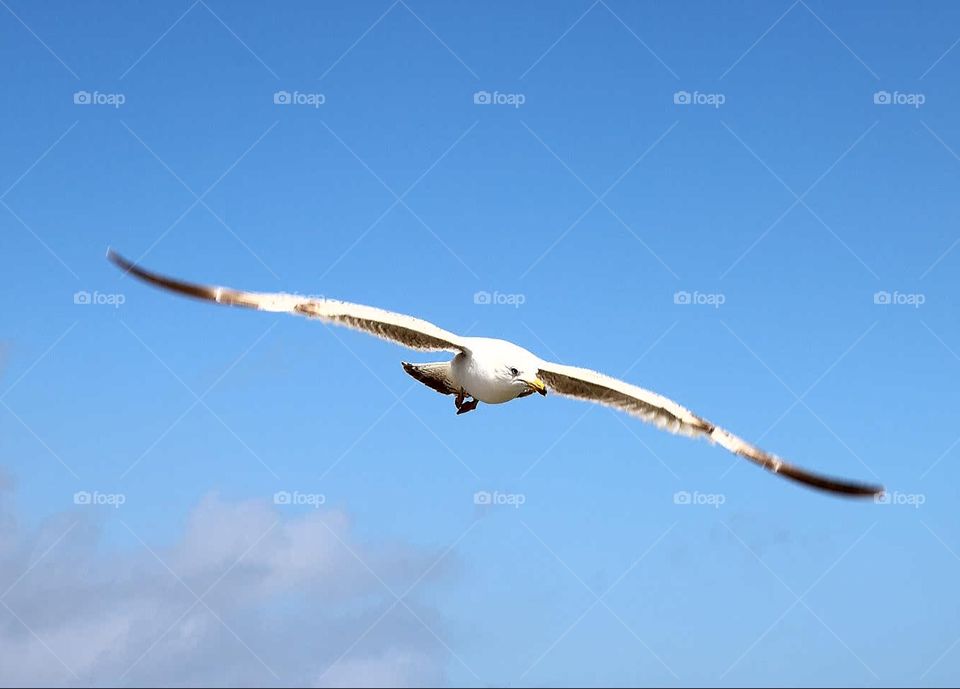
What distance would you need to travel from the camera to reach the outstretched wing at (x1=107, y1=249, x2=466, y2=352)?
1675 cm

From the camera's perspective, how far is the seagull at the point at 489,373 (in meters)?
16.5

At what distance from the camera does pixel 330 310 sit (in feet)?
54.9

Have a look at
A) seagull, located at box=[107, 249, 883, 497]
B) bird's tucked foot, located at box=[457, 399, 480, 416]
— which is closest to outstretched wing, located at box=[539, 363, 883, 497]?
seagull, located at box=[107, 249, 883, 497]

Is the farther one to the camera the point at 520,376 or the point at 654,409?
the point at 654,409

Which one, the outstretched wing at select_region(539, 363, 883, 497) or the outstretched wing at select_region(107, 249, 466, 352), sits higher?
the outstretched wing at select_region(107, 249, 466, 352)

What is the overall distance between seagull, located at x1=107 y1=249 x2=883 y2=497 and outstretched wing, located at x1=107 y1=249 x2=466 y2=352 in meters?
0.01

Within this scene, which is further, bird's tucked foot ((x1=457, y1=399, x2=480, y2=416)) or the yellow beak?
bird's tucked foot ((x1=457, y1=399, x2=480, y2=416))

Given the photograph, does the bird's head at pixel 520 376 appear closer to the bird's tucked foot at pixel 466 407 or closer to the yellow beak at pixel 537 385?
the yellow beak at pixel 537 385

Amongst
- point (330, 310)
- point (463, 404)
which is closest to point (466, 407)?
point (463, 404)

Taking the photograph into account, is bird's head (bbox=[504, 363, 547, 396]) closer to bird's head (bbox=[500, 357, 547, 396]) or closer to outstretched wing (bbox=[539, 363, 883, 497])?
bird's head (bbox=[500, 357, 547, 396])

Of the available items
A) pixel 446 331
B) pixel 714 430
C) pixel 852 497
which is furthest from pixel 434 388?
pixel 852 497

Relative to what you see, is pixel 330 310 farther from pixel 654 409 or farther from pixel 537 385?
pixel 654 409

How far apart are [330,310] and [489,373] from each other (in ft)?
9.39

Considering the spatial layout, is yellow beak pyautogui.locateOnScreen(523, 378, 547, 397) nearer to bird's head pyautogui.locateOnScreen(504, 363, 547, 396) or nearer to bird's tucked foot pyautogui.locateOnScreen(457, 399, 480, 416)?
bird's head pyautogui.locateOnScreen(504, 363, 547, 396)
